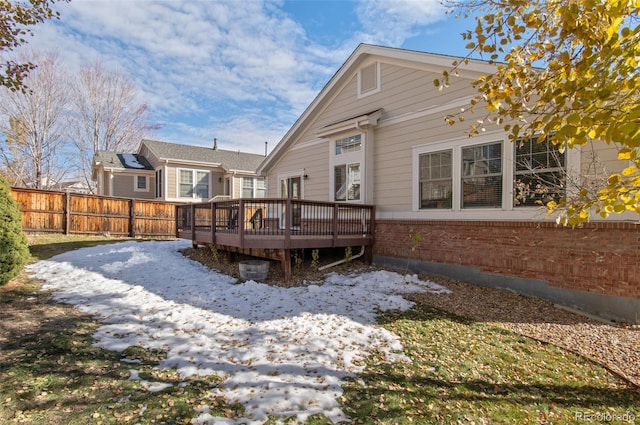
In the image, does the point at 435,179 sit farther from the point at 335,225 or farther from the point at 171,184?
the point at 171,184

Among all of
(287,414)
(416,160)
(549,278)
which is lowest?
(287,414)

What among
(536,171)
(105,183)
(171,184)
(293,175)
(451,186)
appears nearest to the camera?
(536,171)

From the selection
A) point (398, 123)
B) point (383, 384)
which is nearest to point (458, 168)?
point (398, 123)

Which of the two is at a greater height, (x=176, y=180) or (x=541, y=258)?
(x=176, y=180)

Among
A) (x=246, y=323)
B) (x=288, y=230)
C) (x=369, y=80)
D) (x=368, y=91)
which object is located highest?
(x=369, y=80)

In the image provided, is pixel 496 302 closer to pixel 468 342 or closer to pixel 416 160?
pixel 468 342

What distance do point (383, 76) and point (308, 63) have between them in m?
3.24

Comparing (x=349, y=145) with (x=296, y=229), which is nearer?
(x=296, y=229)

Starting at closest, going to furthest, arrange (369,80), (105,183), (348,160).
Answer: (369,80) < (348,160) < (105,183)

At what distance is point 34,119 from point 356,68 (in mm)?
23020

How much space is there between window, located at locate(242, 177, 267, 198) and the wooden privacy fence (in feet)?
20.1

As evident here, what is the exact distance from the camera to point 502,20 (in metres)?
3.20

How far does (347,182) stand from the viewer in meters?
10.4

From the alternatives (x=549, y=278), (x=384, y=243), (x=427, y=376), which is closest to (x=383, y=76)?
(x=384, y=243)
